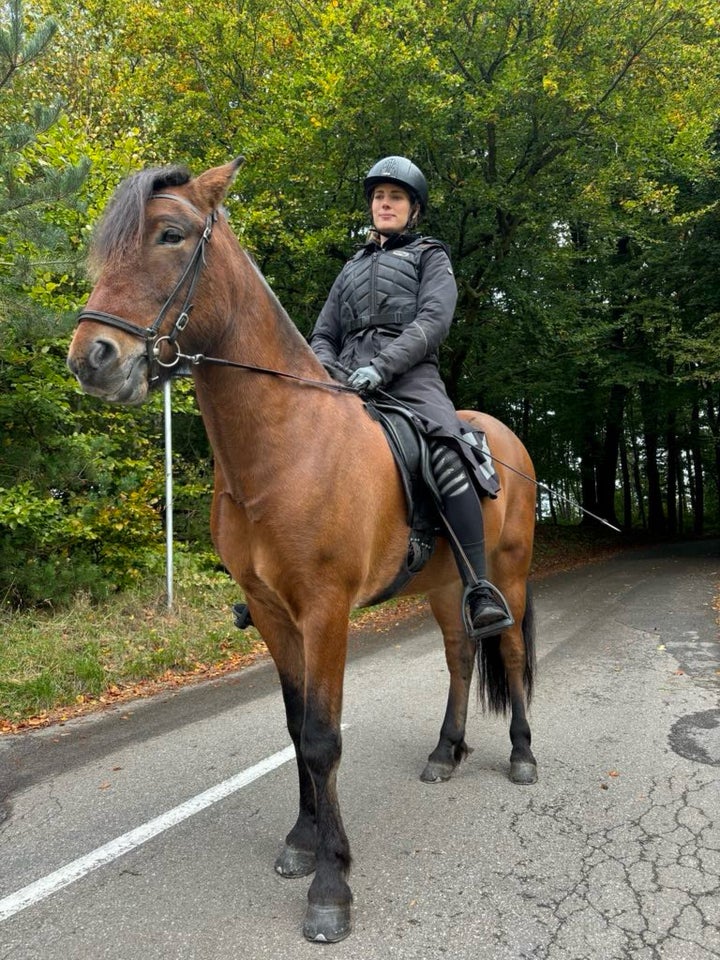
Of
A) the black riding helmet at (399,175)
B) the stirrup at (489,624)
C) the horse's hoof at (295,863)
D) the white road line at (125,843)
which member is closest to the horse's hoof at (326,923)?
the horse's hoof at (295,863)

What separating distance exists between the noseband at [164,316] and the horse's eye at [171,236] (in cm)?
7

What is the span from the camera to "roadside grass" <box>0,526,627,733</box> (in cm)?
554

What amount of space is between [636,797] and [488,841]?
101 centimetres

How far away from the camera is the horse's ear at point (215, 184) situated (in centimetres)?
264

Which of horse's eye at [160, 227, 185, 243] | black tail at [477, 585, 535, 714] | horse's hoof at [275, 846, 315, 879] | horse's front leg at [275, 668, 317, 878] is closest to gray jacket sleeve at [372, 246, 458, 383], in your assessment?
horse's eye at [160, 227, 185, 243]

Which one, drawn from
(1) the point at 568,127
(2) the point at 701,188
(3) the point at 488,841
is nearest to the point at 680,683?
(3) the point at 488,841

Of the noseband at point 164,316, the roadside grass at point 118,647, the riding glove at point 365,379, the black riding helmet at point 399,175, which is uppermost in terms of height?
the black riding helmet at point 399,175

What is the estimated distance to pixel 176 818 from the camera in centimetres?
349

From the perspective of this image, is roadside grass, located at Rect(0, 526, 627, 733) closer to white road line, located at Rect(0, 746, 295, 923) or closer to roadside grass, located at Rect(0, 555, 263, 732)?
roadside grass, located at Rect(0, 555, 263, 732)

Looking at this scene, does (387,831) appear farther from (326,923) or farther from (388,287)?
(388,287)

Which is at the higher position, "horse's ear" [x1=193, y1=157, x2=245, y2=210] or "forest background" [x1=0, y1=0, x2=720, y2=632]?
"forest background" [x1=0, y1=0, x2=720, y2=632]

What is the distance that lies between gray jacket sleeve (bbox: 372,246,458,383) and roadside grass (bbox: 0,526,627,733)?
13.4 ft

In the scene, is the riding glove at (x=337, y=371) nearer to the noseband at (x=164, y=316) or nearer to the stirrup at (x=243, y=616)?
the noseband at (x=164, y=316)

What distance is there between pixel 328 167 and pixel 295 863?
11.5 meters
